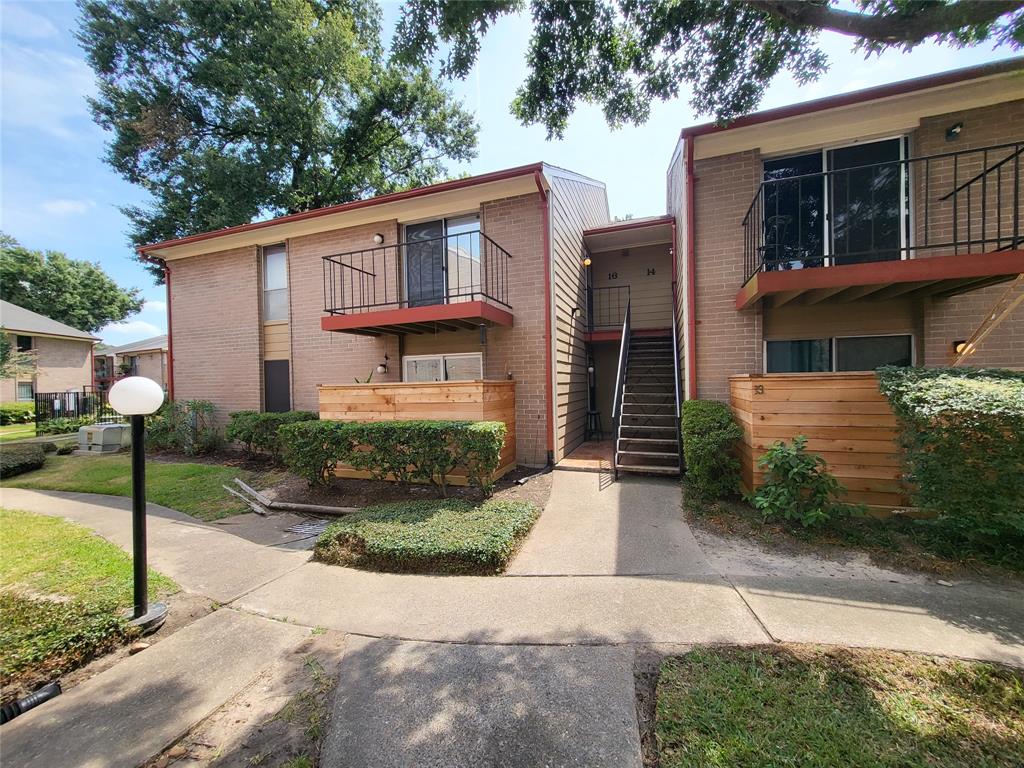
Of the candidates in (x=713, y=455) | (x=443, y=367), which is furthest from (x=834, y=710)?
(x=443, y=367)

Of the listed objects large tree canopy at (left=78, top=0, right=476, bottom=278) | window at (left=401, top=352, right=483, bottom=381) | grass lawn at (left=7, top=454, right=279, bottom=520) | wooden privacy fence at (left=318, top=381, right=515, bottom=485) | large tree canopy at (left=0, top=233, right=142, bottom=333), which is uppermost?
large tree canopy at (left=78, top=0, right=476, bottom=278)

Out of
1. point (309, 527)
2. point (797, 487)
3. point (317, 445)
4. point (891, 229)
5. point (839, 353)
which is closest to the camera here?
point (797, 487)

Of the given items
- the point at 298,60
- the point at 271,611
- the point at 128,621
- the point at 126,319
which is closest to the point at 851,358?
the point at 271,611

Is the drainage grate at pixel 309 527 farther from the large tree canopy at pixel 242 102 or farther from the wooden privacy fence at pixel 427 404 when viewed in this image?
the large tree canopy at pixel 242 102

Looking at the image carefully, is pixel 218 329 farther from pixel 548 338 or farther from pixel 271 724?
pixel 271 724

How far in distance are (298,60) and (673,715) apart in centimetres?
2107

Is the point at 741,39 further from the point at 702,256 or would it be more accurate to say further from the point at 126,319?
the point at 126,319

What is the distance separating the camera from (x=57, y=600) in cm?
320

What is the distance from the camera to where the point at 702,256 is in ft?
20.6

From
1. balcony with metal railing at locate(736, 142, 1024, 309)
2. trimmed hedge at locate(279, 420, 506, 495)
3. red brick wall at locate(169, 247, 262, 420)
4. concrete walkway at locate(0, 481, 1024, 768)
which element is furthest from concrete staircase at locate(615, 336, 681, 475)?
red brick wall at locate(169, 247, 262, 420)

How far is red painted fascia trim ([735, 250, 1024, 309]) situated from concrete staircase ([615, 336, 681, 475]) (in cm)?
274

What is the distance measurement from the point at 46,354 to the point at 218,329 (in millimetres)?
20498

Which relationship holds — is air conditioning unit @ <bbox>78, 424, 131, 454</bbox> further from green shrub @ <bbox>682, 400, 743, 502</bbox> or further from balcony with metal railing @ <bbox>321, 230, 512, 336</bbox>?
green shrub @ <bbox>682, 400, 743, 502</bbox>

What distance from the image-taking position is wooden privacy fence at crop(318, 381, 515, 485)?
608cm
